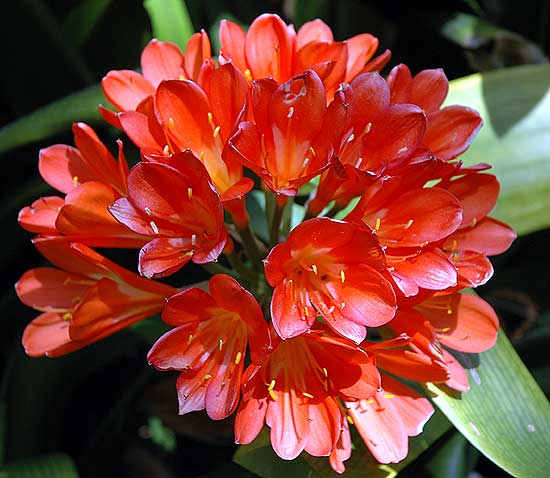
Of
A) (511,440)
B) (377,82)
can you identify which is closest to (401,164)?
(377,82)

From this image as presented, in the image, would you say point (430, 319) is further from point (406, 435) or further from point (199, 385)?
point (199, 385)

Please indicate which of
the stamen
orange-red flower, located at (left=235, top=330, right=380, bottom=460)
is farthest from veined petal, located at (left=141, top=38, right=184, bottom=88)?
orange-red flower, located at (left=235, top=330, right=380, bottom=460)

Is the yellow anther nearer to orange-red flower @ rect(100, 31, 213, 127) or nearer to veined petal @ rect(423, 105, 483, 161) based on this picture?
orange-red flower @ rect(100, 31, 213, 127)

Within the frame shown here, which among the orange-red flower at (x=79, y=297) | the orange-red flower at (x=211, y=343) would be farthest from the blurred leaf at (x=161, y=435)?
the orange-red flower at (x=211, y=343)

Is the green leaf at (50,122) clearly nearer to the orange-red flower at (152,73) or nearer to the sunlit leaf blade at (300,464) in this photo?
the orange-red flower at (152,73)

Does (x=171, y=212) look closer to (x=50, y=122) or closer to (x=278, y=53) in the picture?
(x=278, y=53)
